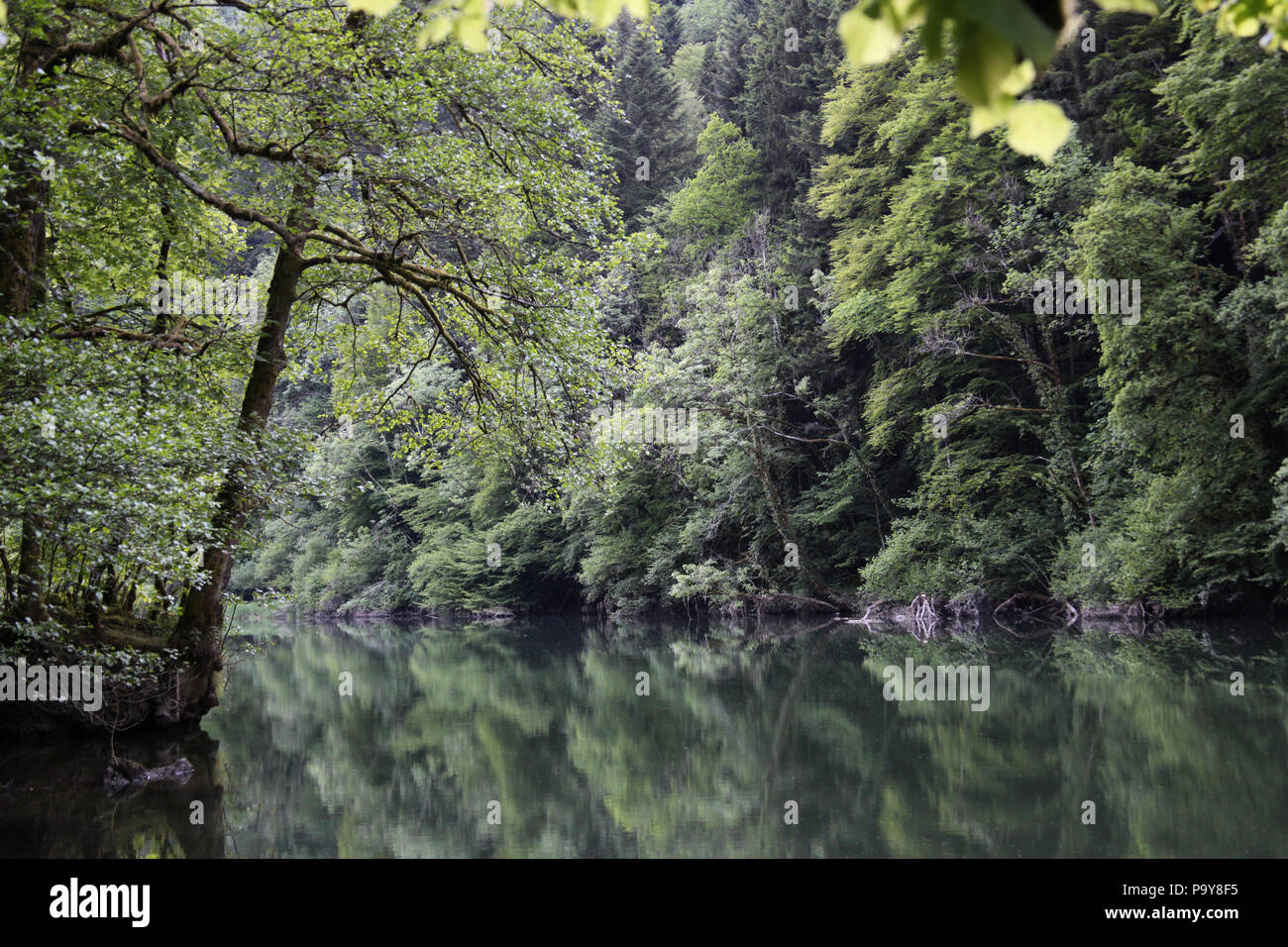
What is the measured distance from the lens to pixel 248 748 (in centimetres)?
1004

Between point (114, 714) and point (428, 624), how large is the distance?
2376cm

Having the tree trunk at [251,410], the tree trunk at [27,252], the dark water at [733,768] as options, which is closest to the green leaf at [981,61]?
the dark water at [733,768]

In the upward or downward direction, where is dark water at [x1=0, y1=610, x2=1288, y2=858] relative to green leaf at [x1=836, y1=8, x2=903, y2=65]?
downward

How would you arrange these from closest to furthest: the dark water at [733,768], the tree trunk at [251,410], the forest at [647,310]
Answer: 1. the dark water at [733,768]
2. the forest at [647,310]
3. the tree trunk at [251,410]

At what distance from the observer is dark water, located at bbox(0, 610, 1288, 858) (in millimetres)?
6016

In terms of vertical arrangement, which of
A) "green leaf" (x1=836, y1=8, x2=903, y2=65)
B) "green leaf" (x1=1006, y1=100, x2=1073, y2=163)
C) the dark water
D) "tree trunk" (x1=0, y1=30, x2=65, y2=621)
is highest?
"tree trunk" (x1=0, y1=30, x2=65, y2=621)

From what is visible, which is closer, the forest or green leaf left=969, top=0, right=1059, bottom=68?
green leaf left=969, top=0, right=1059, bottom=68

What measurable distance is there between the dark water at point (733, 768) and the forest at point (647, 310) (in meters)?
1.36

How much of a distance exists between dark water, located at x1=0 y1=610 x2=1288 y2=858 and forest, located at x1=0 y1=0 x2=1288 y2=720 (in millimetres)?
1362

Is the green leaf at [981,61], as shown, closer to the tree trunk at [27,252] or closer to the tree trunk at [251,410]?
the tree trunk at [27,252]

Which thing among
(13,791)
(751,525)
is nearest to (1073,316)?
(751,525)

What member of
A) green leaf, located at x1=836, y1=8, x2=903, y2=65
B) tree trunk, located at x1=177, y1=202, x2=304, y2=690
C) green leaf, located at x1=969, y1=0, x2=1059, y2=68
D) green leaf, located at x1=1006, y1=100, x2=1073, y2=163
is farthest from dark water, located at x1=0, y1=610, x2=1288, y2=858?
green leaf, located at x1=969, y1=0, x2=1059, y2=68

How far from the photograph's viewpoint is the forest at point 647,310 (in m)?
7.02

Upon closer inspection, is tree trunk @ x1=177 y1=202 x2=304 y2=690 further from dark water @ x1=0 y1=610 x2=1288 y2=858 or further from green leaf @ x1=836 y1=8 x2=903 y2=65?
green leaf @ x1=836 y1=8 x2=903 y2=65
